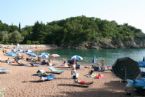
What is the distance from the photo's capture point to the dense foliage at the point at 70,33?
117 m

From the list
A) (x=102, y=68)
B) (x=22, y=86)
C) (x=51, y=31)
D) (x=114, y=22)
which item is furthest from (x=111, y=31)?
(x=22, y=86)

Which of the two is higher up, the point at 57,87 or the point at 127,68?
the point at 127,68

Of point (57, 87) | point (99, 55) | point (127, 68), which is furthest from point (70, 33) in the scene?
point (127, 68)

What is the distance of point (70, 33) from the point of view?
419 ft

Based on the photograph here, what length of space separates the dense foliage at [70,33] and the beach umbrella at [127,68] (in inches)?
3387

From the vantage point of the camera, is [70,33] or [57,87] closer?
[57,87]

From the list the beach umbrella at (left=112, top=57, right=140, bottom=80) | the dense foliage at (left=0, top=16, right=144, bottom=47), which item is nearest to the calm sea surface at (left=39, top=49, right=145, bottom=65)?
the dense foliage at (left=0, top=16, right=144, bottom=47)

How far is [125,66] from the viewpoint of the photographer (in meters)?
21.8

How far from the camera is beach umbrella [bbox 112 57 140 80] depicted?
70.8 ft

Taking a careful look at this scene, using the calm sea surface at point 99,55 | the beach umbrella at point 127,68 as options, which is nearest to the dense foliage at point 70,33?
the calm sea surface at point 99,55

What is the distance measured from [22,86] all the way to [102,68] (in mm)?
13742

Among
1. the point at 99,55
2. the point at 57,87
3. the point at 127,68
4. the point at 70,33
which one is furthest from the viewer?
the point at 70,33

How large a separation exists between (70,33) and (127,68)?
106380mm

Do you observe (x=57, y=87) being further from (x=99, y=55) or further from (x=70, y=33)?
(x=70, y=33)
